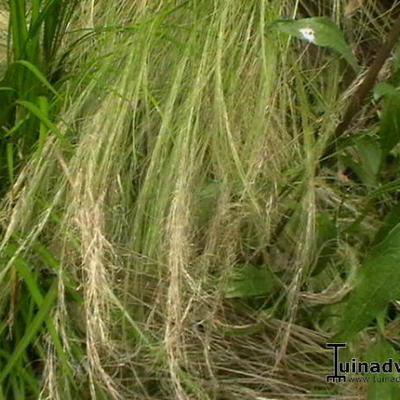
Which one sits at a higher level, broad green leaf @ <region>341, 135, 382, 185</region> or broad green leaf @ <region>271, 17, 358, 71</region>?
broad green leaf @ <region>271, 17, 358, 71</region>

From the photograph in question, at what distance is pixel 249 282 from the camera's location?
41.8 inches

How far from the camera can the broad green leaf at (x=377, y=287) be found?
835 millimetres

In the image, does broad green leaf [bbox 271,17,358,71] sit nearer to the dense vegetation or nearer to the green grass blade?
the dense vegetation

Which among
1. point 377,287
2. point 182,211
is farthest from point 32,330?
point 377,287

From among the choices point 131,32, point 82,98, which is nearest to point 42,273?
point 82,98

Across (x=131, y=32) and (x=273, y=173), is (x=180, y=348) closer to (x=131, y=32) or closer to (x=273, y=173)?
(x=273, y=173)

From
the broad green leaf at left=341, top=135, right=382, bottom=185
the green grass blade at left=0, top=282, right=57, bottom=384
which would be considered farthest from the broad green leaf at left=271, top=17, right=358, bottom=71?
the green grass blade at left=0, top=282, right=57, bottom=384

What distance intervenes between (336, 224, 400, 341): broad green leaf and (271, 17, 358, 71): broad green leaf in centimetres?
22

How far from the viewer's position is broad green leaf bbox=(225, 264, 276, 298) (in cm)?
105

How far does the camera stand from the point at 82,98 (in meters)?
1.09

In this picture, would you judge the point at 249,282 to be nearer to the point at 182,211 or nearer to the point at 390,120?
the point at 182,211

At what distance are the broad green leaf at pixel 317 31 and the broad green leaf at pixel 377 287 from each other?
220 millimetres

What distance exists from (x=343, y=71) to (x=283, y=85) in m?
0.11

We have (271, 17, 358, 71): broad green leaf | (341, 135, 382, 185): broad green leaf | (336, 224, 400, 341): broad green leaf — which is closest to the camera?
(336, 224, 400, 341): broad green leaf
